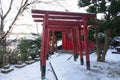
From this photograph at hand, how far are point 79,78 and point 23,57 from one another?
7.93 m

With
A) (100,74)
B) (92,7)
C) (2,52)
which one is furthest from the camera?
(2,52)

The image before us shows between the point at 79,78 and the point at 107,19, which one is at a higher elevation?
the point at 107,19

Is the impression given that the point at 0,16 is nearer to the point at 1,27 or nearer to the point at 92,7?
the point at 1,27

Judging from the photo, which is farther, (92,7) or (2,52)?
(2,52)

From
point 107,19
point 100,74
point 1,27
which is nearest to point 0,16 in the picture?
point 1,27

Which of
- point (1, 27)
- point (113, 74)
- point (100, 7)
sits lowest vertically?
point (113, 74)

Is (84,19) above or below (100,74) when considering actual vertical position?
above

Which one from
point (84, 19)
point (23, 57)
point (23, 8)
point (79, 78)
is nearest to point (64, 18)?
point (84, 19)

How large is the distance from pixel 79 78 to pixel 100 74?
127cm

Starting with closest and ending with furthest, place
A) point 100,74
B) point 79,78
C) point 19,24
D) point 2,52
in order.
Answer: point 79,78 → point 100,74 → point 2,52 → point 19,24

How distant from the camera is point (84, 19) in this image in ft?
31.8

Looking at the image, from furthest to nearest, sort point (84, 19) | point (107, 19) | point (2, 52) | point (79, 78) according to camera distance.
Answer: point (2, 52)
point (107, 19)
point (84, 19)
point (79, 78)

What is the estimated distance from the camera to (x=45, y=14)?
852 centimetres

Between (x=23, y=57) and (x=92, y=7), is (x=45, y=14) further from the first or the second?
(x=23, y=57)
